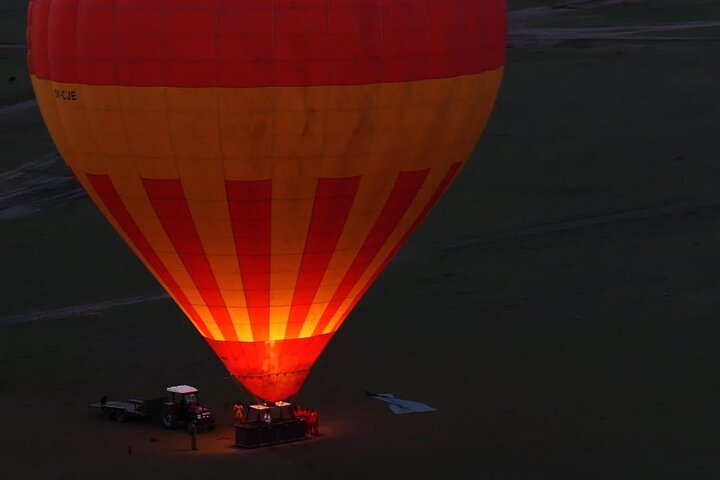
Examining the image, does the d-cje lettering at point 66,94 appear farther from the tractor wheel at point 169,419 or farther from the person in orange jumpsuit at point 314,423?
the person in orange jumpsuit at point 314,423

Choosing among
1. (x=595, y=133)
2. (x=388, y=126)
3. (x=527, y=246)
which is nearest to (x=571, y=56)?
(x=595, y=133)

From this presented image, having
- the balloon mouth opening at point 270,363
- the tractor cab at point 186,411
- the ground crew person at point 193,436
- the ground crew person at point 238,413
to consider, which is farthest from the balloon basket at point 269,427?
the tractor cab at point 186,411

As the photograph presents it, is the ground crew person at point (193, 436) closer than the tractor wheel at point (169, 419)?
Yes

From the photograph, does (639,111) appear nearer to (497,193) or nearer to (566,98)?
(566,98)

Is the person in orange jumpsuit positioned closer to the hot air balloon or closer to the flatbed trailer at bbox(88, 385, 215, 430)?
the hot air balloon

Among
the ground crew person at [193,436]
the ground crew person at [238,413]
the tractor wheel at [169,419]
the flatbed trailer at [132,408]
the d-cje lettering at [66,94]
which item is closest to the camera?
the d-cje lettering at [66,94]

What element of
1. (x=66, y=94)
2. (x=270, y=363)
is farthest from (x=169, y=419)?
(x=66, y=94)

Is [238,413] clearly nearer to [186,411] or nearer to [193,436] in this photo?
[193,436]
